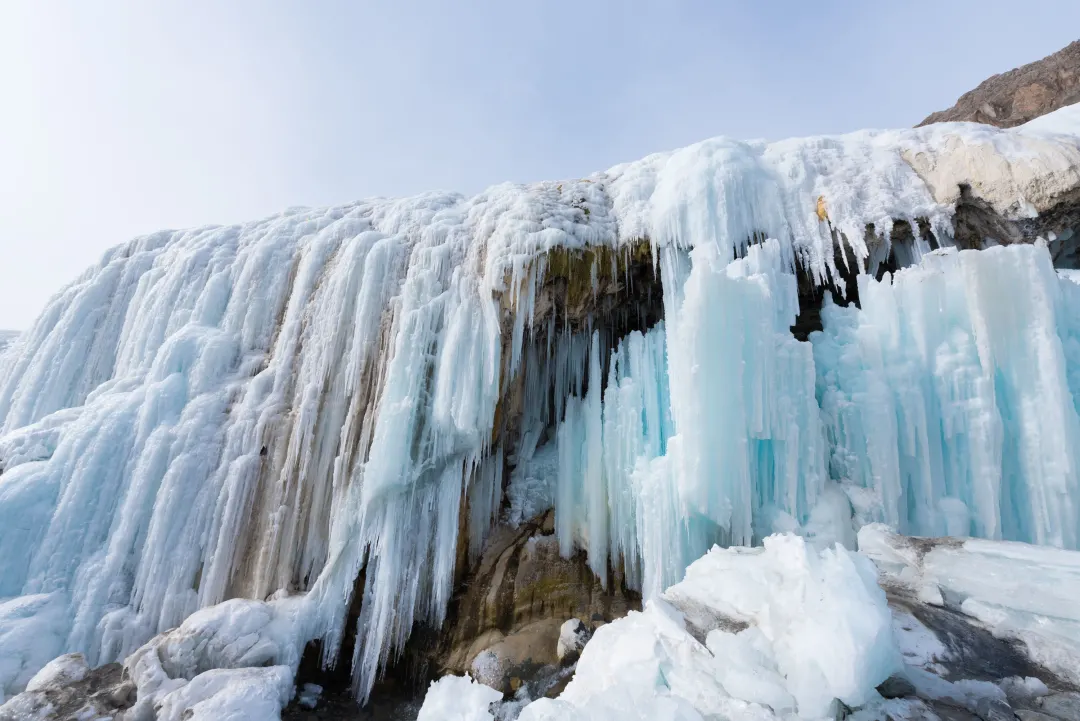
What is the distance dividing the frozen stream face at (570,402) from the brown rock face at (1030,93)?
46.8 ft

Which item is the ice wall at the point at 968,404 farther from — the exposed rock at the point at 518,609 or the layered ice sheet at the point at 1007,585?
the exposed rock at the point at 518,609

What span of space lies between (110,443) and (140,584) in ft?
8.25

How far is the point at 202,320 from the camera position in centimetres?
1095

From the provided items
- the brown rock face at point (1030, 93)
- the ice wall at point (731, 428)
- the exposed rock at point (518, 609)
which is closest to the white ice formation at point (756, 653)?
the ice wall at point (731, 428)

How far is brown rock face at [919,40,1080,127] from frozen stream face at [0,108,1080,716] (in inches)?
561

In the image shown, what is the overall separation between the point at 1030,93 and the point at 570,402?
75.5 ft

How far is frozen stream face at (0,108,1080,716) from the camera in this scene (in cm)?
626

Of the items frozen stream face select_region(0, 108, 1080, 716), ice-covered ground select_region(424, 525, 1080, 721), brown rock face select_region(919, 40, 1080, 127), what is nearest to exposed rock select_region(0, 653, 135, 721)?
frozen stream face select_region(0, 108, 1080, 716)

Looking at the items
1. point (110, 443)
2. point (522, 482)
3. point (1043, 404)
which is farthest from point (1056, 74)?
point (110, 443)

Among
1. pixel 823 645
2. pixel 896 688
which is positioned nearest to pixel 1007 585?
pixel 896 688

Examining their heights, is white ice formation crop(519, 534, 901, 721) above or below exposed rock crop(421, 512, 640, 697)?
above

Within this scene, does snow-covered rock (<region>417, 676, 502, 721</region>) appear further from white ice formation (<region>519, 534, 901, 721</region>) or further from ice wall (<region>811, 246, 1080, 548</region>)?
ice wall (<region>811, 246, 1080, 548</region>)

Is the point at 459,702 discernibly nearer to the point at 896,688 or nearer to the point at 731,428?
the point at 896,688

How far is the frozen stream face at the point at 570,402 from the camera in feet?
20.5
